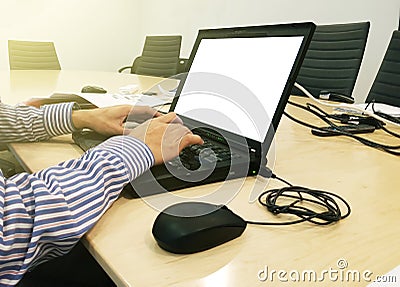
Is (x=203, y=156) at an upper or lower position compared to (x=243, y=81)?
lower

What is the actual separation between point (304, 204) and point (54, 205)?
0.34 metres

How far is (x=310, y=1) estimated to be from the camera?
114 inches

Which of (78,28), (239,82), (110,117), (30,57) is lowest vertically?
(30,57)

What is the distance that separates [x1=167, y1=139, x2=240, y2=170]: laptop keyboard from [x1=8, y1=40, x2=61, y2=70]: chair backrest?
2974 millimetres

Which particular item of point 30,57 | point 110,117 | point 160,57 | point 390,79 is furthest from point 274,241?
point 30,57

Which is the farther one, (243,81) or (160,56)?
(160,56)

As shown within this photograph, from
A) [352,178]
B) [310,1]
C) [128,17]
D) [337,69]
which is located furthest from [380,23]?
[128,17]

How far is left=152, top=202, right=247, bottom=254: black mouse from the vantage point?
0.43 metres

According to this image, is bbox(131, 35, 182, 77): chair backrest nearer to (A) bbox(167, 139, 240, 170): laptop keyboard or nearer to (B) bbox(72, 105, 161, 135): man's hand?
(B) bbox(72, 105, 161, 135): man's hand

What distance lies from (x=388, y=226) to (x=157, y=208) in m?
0.30

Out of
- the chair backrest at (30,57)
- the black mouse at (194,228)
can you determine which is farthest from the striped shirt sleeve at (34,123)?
the chair backrest at (30,57)

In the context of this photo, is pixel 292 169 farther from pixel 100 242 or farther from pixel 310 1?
pixel 310 1

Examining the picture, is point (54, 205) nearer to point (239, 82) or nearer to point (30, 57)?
point (239, 82)

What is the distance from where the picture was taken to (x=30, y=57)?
336 centimetres
